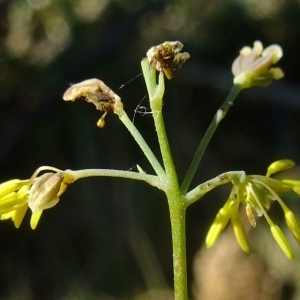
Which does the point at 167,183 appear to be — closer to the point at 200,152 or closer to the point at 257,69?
the point at 200,152

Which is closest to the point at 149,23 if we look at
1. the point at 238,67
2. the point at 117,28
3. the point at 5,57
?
the point at 117,28

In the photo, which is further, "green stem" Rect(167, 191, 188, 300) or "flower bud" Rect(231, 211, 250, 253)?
"flower bud" Rect(231, 211, 250, 253)

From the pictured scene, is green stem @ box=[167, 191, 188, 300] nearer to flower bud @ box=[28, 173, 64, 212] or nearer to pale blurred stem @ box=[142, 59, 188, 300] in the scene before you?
pale blurred stem @ box=[142, 59, 188, 300]

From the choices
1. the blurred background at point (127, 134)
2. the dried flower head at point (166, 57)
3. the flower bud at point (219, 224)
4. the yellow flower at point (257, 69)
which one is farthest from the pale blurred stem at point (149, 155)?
the blurred background at point (127, 134)

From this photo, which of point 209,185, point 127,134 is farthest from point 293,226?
point 127,134

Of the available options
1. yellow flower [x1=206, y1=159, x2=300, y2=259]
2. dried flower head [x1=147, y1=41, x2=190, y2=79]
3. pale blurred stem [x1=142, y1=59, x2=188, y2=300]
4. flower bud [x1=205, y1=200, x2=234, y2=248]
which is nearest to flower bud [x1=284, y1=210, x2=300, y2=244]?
yellow flower [x1=206, y1=159, x2=300, y2=259]

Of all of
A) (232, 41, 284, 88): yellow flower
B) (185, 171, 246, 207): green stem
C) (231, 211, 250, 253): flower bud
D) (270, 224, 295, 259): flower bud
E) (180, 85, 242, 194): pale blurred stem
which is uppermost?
(232, 41, 284, 88): yellow flower
